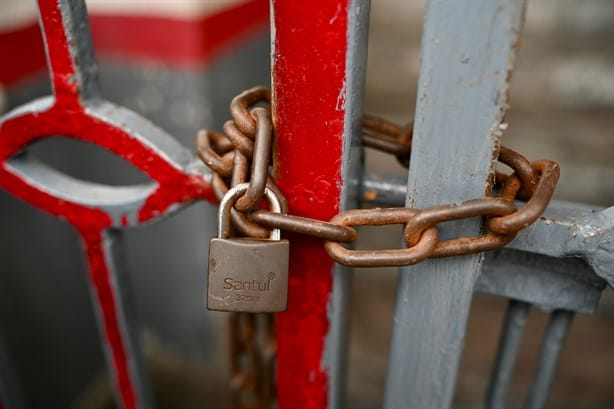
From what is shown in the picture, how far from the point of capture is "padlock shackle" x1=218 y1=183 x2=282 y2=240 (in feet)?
1.42

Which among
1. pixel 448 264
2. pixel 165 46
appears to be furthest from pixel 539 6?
pixel 448 264

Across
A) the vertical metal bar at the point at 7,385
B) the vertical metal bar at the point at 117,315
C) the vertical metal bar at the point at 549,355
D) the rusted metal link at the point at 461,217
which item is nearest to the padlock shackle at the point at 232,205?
the rusted metal link at the point at 461,217

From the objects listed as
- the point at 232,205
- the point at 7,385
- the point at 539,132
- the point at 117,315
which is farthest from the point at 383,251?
the point at 539,132

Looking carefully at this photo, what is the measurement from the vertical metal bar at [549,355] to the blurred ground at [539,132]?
1.36 metres

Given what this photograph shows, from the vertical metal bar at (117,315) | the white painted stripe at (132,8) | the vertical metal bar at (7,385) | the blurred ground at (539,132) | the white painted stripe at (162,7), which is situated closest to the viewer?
the vertical metal bar at (117,315)

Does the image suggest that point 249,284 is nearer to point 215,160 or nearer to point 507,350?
point 215,160

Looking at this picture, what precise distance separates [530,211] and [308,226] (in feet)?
0.58

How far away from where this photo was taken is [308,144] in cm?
46

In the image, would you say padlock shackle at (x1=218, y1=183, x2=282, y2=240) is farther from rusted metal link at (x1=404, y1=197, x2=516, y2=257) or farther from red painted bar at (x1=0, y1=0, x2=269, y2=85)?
red painted bar at (x1=0, y1=0, x2=269, y2=85)

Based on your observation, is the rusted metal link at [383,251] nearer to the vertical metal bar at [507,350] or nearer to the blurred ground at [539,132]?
the vertical metal bar at [507,350]

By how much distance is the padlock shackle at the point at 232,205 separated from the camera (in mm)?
433

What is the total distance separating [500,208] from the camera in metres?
0.39

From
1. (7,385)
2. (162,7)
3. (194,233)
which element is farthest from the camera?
(194,233)

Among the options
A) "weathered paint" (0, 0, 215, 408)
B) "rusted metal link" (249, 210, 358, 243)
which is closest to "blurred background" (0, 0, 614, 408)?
"weathered paint" (0, 0, 215, 408)
